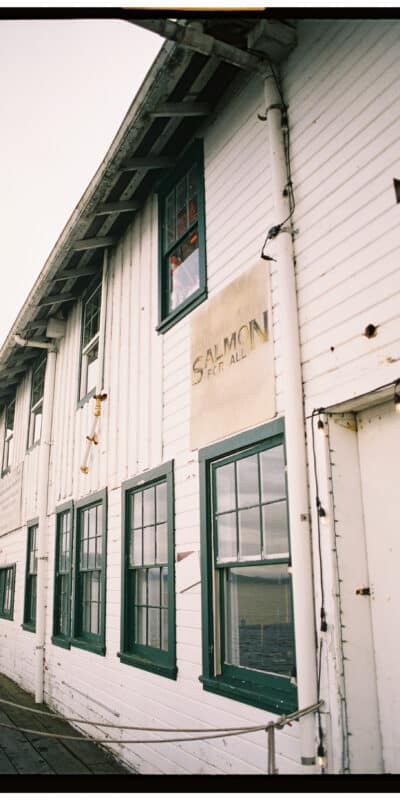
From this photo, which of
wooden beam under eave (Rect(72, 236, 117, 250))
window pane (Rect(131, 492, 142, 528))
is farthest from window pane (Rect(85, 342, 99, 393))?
window pane (Rect(131, 492, 142, 528))

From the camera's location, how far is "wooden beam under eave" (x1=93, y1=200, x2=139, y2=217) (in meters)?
7.31

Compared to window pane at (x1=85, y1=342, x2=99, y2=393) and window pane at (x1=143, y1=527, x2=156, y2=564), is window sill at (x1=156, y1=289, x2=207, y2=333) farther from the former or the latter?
window pane at (x1=85, y1=342, x2=99, y2=393)

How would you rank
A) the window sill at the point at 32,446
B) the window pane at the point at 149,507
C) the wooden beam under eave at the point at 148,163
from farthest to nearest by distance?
the window sill at the point at 32,446 → the wooden beam under eave at the point at 148,163 → the window pane at the point at 149,507

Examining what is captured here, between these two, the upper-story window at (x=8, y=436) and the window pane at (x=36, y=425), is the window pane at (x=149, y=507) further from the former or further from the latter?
the upper-story window at (x=8, y=436)

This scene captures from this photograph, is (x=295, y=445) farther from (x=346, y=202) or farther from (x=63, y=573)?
(x=63, y=573)

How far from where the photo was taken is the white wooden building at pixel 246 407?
3646 mm

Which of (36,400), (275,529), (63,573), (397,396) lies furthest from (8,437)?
(397,396)

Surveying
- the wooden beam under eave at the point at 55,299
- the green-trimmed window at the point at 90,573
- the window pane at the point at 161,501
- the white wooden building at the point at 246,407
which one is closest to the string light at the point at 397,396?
the white wooden building at the point at 246,407

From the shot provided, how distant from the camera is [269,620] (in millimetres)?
4340

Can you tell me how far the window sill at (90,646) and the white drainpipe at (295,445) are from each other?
410 centimetres

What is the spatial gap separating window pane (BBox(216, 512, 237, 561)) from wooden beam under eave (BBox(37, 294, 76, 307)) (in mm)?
5729

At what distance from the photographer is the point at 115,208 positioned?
741 cm

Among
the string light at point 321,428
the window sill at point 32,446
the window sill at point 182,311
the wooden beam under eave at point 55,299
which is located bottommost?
the string light at point 321,428

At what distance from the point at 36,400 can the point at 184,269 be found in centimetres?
681
